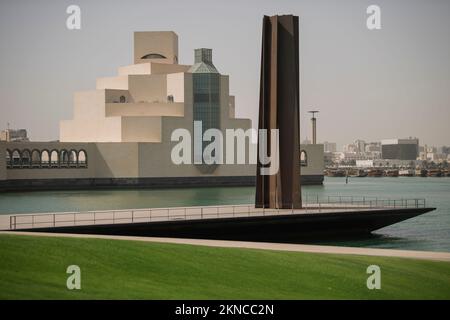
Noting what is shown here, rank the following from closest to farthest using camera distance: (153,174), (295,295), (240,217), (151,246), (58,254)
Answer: (295,295) < (58,254) < (151,246) < (240,217) < (153,174)

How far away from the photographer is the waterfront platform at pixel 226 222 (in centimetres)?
3856

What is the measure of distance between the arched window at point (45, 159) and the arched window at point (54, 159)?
551mm

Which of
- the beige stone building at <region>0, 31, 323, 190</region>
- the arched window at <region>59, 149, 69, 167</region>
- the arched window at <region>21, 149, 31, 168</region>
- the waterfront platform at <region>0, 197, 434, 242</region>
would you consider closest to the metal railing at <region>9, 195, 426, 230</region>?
the waterfront platform at <region>0, 197, 434, 242</region>

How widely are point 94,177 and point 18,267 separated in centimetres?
9133

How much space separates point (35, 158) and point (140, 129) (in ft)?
51.6

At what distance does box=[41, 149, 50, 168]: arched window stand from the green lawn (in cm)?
8541

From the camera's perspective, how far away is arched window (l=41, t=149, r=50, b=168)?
11369 centimetres

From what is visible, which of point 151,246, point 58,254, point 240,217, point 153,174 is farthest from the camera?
point 153,174

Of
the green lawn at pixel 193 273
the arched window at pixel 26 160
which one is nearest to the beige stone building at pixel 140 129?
the arched window at pixel 26 160

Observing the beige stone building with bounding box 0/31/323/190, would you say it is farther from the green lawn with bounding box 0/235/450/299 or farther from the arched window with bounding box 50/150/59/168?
the green lawn with bounding box 0/235/450/299

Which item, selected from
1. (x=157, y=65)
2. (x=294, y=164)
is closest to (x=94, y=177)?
(x=157, y=65)

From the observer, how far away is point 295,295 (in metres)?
23.8

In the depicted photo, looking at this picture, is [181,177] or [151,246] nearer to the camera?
[151,246]

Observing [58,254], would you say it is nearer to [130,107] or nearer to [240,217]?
[240,217]
